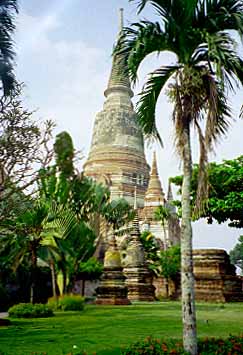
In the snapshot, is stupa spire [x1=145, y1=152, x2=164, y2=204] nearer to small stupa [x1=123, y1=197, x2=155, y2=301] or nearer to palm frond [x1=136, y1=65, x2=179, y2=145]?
small stupa [x1=123, y1=197, x2=155, y2=301]

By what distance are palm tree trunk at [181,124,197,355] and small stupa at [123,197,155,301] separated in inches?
815

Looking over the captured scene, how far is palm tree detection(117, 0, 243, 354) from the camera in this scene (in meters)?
7.11

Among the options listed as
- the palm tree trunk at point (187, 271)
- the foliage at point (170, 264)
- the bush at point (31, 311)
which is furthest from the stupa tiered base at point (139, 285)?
the palm tree trunk at point (187, 271)

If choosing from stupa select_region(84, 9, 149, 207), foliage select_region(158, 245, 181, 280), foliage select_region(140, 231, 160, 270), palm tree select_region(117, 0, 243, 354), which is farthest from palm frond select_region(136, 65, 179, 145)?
stupa select_region(84, 9, 149, 207)

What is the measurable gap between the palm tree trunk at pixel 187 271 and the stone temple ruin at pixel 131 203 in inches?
633

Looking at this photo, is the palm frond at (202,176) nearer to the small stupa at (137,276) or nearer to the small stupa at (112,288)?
the small stupa at (112,288)

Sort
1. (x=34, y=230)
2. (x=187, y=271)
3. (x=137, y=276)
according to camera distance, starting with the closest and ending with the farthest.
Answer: (x=187, y=271), (x=34, y=230), (x=137, y=276)

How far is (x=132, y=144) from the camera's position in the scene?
4950 centimetres

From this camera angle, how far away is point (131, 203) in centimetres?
4656

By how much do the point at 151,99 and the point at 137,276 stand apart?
21.0 m

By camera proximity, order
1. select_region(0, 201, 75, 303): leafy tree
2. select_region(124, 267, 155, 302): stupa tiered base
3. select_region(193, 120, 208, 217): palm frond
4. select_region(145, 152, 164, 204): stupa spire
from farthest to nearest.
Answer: select_region(145, 152, 164, 204): stupa spire → select_region(124, 267, 155, 302): stupa tiered base → select_region(0, 201, 75, 303): leafy tree → select_region(193, 120, 208, 217): palm frond

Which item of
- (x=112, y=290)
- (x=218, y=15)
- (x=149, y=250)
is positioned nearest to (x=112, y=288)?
(x=112, y=290)

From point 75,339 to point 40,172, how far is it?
6.27 m

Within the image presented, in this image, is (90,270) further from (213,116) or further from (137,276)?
(213,116)
